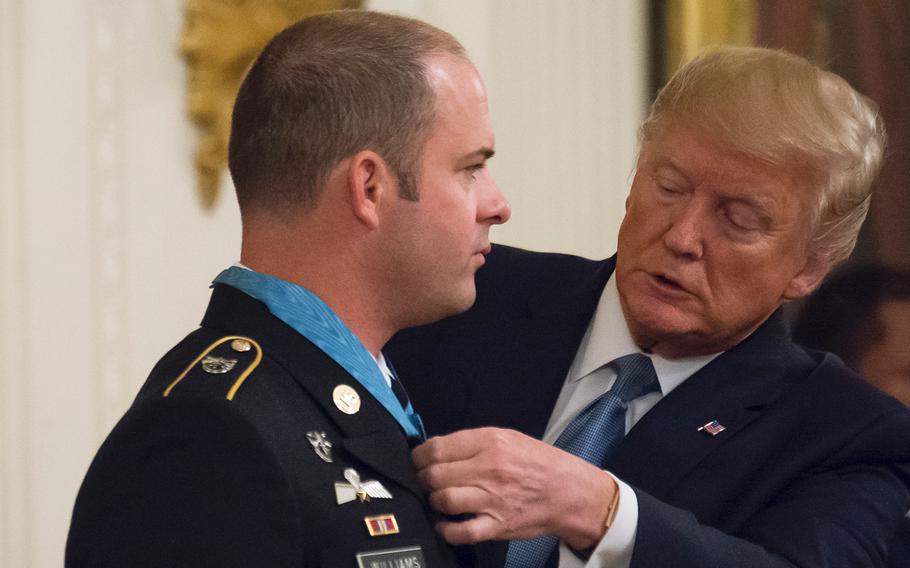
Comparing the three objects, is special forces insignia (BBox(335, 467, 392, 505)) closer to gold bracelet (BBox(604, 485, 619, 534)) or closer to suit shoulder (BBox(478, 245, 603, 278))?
gold bracelet (BBox(604, 485, 619, 534))

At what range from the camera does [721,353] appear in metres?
2.32

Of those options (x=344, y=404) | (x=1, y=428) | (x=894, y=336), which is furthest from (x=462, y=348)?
(x=894, y=336)

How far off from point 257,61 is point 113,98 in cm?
144

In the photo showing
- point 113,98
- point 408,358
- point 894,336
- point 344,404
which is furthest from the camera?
point 894,336

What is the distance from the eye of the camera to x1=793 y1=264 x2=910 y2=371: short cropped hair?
A: 11.5 ft

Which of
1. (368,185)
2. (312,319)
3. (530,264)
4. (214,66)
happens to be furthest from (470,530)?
(214,66)

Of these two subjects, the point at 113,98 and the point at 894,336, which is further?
the point at 894,336

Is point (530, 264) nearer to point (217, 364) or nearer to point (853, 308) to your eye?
point (217, 364)

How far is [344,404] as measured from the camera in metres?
1.68

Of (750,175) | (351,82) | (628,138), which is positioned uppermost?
(351,82)

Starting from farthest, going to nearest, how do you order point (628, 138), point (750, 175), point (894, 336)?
point (628, 138), point (894, 336), point (750, 175)

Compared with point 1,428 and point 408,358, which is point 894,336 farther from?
point 1,428

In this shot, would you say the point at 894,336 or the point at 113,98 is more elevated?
the point at 113,98

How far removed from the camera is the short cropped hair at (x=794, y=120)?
2.21 m
